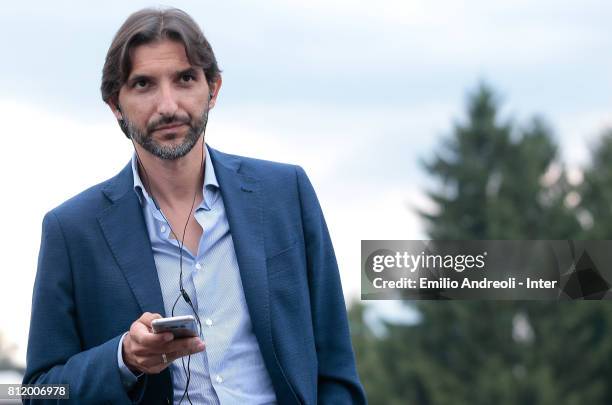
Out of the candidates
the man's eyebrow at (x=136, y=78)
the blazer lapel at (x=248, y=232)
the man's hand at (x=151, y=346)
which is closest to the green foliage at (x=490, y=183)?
the blazer lapel at (x=248, y=232)

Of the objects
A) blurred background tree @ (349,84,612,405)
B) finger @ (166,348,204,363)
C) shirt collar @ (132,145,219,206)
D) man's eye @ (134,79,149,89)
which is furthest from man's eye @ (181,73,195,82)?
blurred background tree @ (349,84,612,405)

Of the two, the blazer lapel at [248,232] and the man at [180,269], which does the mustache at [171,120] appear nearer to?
the man at [180,269]

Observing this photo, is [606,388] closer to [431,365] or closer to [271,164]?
[431,365]

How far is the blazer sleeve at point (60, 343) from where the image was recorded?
12.0 feet

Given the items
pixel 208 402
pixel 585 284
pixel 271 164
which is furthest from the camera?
pixel 585 284

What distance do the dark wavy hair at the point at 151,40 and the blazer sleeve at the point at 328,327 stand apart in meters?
0.54

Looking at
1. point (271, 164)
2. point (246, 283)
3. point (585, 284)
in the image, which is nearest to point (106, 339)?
point (246, 283)

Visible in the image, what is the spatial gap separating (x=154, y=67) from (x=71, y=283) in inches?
24.7

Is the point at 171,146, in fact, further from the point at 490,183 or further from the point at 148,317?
the point at 490,183

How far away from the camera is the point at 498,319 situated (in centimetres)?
6431

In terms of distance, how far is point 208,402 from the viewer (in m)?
3.67

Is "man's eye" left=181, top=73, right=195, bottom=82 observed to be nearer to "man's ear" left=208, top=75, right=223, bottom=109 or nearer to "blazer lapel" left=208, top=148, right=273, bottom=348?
"man's ear" left=208, top=75, right=223, bottom=109

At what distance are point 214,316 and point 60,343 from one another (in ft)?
1.38

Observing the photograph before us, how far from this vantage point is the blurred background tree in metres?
63.3
